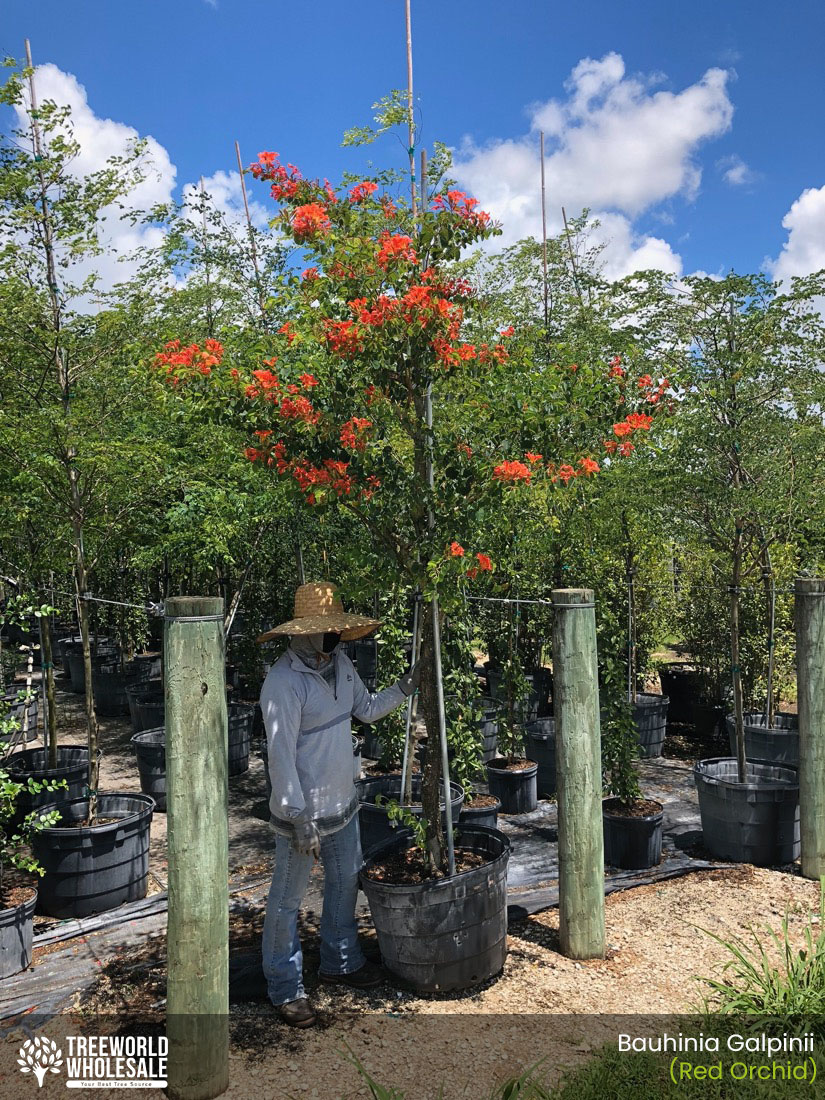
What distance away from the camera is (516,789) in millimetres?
6113

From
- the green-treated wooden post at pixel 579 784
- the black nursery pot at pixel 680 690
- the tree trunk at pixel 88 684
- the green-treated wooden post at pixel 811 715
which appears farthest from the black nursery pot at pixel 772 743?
the tree trunk at pixel 88 684

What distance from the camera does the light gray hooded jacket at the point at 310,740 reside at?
3104 millimetres

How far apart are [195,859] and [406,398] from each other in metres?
2.05

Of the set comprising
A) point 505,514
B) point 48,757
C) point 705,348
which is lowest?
point 48,757

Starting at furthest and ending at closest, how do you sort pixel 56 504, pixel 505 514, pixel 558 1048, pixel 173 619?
pixel 56 504 < pixel 505 514 < pixel 558 1048 < pixel 173 619

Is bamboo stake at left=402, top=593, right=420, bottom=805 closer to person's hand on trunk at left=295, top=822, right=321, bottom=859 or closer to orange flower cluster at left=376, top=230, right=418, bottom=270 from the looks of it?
person's hand on trunk at left=295, top=822, right=321, bottom=859

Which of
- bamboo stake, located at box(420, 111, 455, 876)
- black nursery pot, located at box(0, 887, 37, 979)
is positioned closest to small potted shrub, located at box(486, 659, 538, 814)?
bamboo stake, located at box(420, 111, 455, 876)

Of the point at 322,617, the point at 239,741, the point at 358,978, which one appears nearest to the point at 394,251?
the point at 322,617

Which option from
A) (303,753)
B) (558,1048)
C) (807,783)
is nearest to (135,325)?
(303,753)

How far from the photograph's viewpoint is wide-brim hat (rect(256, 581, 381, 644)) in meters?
3.23

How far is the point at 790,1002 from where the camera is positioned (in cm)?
304

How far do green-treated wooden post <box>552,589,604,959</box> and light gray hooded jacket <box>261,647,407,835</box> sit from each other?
925 millimetres

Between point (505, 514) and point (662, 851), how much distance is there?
2756 mm

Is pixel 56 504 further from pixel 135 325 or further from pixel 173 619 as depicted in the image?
pixel 173 619
